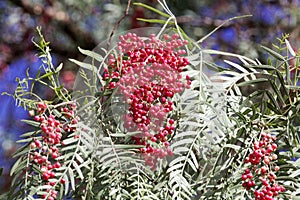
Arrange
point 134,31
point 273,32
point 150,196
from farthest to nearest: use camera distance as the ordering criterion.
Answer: point 273,32
point 134,31
point 150,196

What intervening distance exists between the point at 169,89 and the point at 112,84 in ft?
0.15

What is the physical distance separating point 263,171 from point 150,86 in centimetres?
11

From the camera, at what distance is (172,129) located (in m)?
0.50

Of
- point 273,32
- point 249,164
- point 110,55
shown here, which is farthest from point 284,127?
point 273,32

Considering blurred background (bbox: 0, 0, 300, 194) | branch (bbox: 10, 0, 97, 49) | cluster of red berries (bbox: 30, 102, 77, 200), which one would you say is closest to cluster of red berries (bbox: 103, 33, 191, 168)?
cluster of red berries (bbox: 30, 102, 77, 200)

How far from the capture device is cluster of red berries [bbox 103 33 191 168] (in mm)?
483

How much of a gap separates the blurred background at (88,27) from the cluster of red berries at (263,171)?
1.30 m

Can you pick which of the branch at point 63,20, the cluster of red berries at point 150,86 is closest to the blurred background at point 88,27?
the branch at point 63,20

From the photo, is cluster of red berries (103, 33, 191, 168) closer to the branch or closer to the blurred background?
the blurred background

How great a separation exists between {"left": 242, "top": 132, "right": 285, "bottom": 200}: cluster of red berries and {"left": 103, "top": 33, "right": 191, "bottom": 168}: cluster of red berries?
67 mm

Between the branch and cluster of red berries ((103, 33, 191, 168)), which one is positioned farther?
the branch

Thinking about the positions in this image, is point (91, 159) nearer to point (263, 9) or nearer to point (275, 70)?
point (275, 70)

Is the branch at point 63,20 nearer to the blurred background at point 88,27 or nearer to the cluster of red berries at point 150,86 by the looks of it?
the blurred background at point 88,27

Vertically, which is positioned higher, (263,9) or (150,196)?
(263,9)
